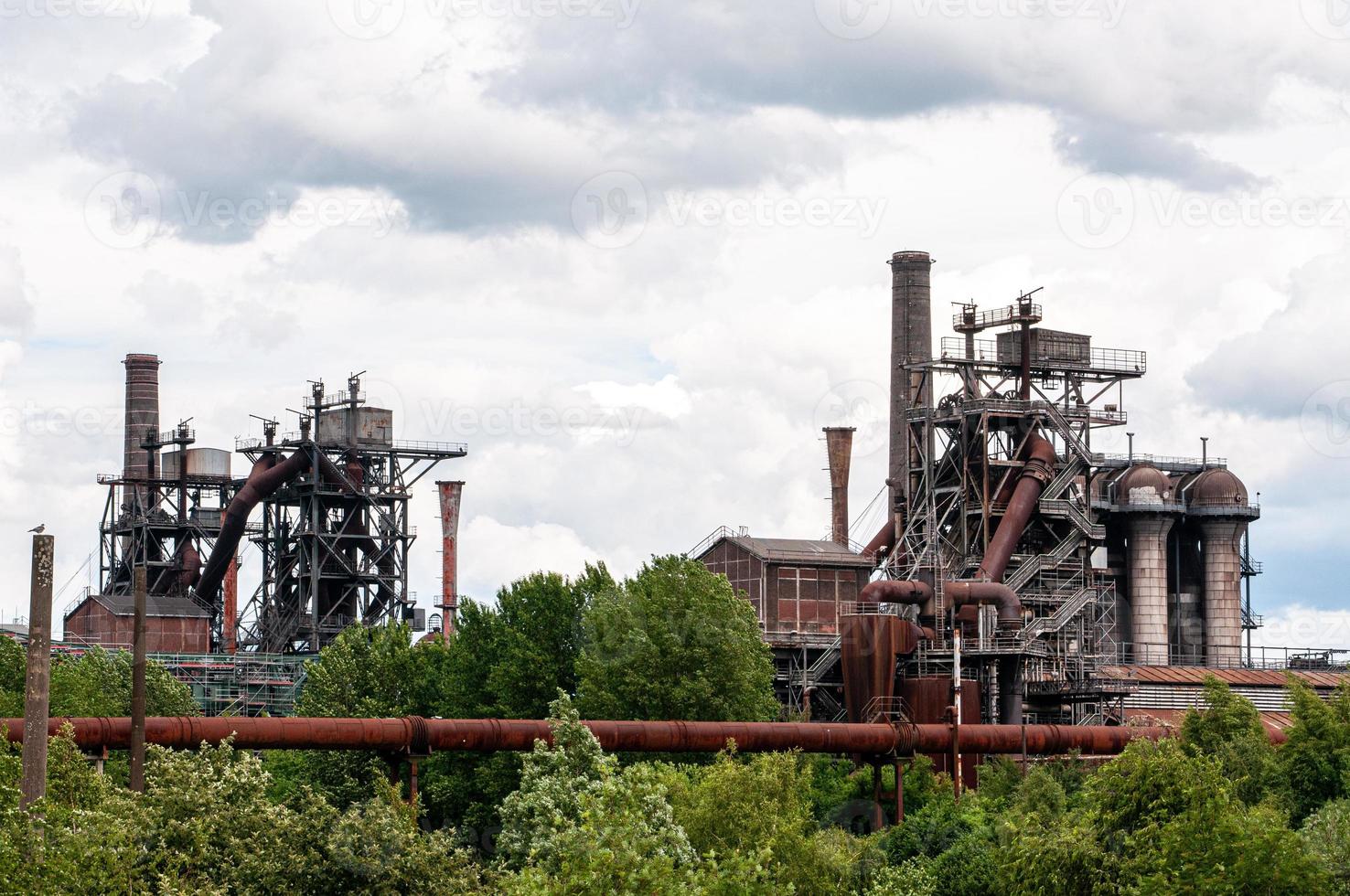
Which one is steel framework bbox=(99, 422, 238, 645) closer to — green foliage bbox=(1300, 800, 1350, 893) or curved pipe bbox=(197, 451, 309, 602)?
curved pipe bbox=(197, 451, 309, 602)

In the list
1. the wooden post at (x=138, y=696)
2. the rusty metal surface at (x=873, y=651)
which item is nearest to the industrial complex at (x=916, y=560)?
the rusty metal surface at (x=873, y=651)

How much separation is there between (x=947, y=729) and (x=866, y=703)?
15574mm

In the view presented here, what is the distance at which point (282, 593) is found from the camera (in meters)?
88.0

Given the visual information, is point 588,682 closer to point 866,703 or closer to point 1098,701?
point 866,703

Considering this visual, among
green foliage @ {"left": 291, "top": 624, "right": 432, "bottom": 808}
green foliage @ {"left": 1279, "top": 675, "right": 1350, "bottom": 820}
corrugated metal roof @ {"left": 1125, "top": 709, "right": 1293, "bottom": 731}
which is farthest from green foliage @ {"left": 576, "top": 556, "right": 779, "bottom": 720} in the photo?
green foliage @ {"left": 1279, "top": 675, "right": 1350, "bottom": 820}

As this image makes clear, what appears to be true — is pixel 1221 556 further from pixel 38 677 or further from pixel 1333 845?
pixel 38 677

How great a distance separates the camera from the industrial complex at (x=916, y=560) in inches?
2574

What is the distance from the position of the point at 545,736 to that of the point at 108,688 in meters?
30.4

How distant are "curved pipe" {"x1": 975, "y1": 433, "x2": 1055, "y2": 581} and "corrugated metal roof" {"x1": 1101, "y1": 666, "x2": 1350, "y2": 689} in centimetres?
664

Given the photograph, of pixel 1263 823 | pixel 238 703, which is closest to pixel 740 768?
pixel 1263 823

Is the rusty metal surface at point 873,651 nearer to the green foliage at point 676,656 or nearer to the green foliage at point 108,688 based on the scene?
the green foliage at point 676,656

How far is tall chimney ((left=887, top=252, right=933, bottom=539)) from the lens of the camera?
263ft

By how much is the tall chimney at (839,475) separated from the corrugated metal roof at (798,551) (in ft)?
22.7

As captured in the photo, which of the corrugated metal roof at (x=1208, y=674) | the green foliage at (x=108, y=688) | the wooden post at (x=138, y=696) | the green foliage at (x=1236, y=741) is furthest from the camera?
the corrugated metal roof at (x=1208, y=674)
